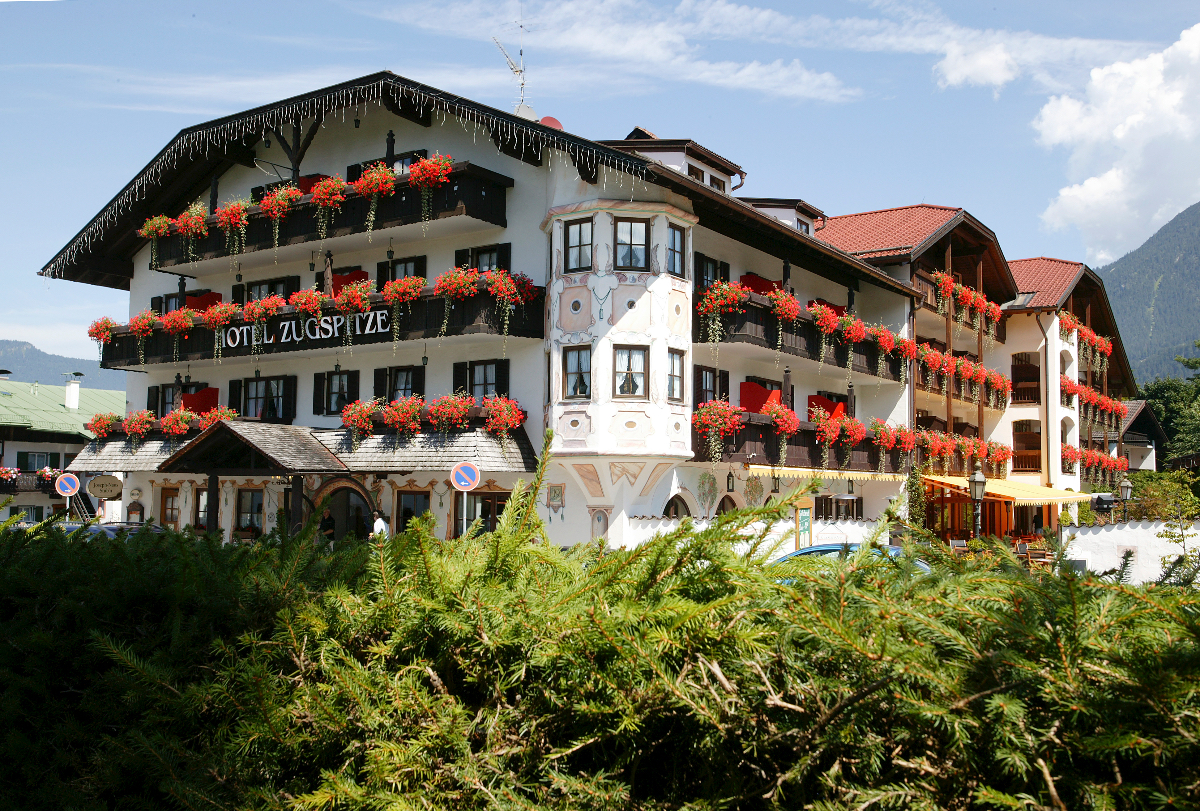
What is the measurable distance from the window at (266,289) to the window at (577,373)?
986cm

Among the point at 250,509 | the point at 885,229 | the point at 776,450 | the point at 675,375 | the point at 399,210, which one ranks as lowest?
the point at 250,509

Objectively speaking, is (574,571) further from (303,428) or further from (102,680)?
(303,428)

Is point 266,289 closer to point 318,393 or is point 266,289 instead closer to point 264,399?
point 264,399

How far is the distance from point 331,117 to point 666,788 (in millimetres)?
26254

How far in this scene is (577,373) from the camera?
2144 centimetres

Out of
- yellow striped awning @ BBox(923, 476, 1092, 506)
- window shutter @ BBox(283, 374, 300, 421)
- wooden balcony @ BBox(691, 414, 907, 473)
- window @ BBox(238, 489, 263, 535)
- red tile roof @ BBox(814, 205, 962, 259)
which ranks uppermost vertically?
red tile roof @ BBox(814, 205, 962, 259)

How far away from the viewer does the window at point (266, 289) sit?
2722 cm

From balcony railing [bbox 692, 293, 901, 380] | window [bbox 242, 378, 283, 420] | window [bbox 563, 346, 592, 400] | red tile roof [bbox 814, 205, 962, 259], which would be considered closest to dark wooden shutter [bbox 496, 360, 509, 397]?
window [bbox 563, 346, 592, 400]

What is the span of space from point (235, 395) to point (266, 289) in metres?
3.22

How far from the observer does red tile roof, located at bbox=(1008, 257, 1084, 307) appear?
40500 mm

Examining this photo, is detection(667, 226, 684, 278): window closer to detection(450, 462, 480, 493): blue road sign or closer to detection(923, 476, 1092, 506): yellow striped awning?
detection(450, 462, 480, 493): blue road sign

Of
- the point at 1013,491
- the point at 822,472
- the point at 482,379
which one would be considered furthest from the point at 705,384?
the point at 1013,491

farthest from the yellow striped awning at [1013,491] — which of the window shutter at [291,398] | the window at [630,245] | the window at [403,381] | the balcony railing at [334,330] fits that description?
the window shutter at [291,398]

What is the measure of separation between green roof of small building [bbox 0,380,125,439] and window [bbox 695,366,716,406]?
40.4 m
